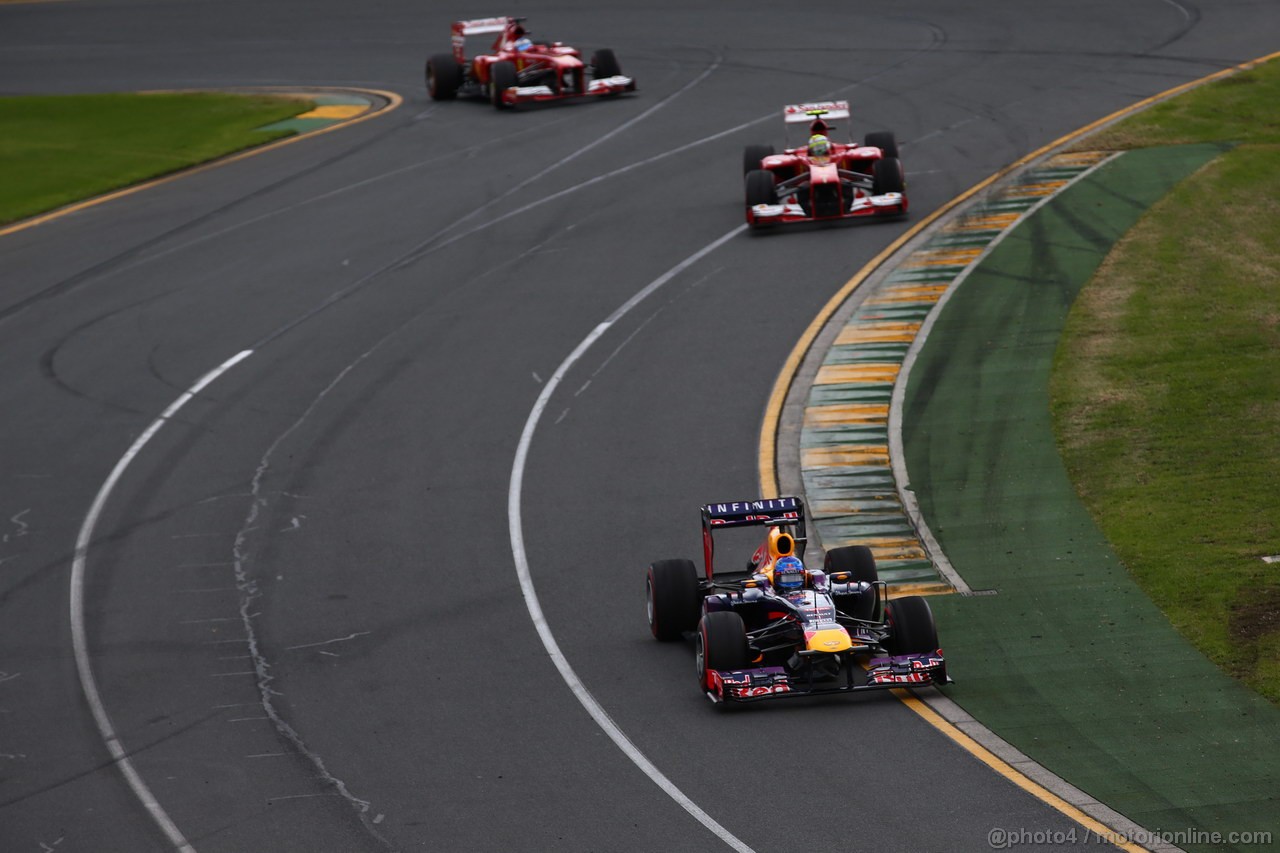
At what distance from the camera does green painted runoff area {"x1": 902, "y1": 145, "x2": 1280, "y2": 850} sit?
1449 centimetres

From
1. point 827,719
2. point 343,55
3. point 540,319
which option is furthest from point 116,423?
point 343,55

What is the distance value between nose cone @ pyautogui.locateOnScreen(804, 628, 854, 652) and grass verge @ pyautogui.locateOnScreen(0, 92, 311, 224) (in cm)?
2644

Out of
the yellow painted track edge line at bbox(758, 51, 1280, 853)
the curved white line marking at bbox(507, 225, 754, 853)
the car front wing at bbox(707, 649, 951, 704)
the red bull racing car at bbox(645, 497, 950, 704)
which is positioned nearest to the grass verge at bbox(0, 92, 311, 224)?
the curved white line marking at bbox(507, 225, 754, 853)

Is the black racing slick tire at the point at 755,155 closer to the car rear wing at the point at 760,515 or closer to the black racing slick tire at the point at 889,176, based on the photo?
the black racing slick tire at the point at 889,176

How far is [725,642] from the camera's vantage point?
1614 centimetres

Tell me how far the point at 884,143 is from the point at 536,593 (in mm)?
16758

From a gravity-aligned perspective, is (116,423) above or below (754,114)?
below

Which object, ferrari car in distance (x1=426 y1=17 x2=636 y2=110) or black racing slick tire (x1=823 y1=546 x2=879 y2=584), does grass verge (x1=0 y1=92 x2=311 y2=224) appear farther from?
black racing slick tire (x1=823 y1=546 x2=879 y2=584)

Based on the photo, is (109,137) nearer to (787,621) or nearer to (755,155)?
(755,155)

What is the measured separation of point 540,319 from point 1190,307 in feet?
34.9

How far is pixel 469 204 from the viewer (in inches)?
1375

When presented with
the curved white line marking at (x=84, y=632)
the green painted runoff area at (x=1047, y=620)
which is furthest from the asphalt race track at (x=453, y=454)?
the green painted runoff area at (x=1047, y=620)

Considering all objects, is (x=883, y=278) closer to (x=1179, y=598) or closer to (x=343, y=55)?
(x=1179, y=598)

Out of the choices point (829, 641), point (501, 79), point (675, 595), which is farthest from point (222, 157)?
point (829, 641)
